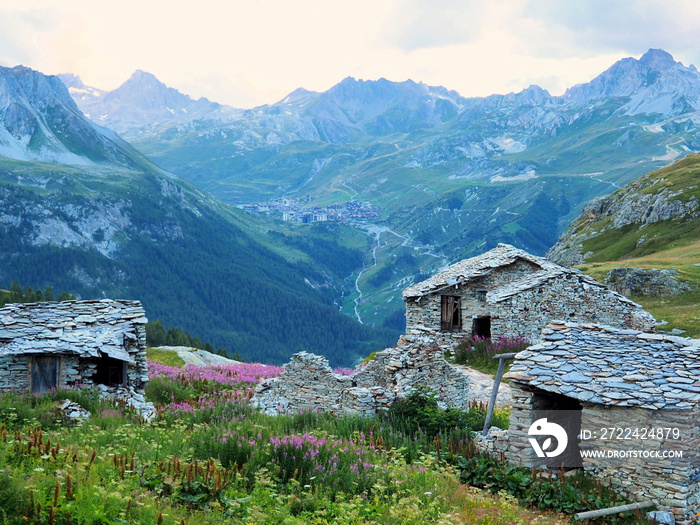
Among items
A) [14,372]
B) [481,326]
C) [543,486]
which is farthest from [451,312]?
[14,372]

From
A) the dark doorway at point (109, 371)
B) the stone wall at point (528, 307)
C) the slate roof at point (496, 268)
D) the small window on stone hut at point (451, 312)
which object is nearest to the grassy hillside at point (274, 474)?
the dark doorway at point (109, 371)

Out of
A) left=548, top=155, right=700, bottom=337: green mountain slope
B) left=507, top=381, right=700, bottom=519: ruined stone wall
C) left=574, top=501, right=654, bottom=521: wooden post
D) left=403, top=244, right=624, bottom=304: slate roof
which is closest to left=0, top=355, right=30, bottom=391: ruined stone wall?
left=507, top=381, right=700, bottom=519: ruined stone wall

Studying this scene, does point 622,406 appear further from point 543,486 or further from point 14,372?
point 14,372

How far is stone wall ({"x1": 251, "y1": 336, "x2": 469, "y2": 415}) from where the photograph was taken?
2089cm

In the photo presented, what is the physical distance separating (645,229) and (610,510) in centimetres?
8757

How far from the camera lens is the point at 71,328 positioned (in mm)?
25016

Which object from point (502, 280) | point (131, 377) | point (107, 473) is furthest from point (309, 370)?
point (502, 280)

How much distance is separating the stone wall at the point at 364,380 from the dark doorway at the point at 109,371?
652cm

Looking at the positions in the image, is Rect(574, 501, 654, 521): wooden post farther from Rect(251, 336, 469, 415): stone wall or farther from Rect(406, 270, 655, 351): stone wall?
Rect(406, 270, 655, 351): stone wall

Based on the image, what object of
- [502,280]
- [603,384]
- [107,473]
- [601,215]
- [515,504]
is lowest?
[515,504]

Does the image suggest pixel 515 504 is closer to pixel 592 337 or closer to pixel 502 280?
pixel 592 337

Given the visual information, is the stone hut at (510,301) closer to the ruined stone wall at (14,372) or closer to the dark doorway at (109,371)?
the dark doorway at (109,371)

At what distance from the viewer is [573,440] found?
14.5 meters

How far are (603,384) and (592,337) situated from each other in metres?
2.45
